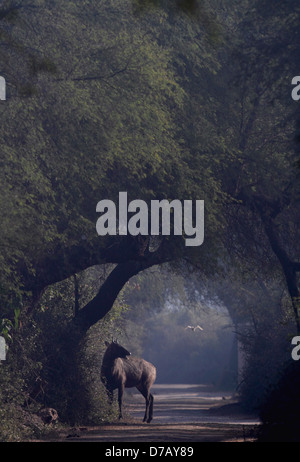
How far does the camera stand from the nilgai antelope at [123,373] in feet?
69.5

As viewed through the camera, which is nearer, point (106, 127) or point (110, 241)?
point (106, 127)

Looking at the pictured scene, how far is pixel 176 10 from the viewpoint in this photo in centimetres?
2038

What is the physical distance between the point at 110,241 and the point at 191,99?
15.3ft

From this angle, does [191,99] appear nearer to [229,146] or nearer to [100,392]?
[229,146]

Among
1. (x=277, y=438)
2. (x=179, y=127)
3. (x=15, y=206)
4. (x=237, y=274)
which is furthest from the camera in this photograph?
(x=237, y=274)

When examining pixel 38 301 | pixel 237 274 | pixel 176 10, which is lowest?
pixel 38 301

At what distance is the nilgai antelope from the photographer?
21172mm

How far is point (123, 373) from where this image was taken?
21594 millimetres

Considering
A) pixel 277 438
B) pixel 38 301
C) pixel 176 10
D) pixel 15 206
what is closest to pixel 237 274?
pixel 38 301

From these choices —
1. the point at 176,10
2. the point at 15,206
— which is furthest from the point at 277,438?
the point at 176,10

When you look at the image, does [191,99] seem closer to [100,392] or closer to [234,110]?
[234,110]

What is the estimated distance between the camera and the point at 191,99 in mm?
19984

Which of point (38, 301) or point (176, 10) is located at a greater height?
point (176, 10)
